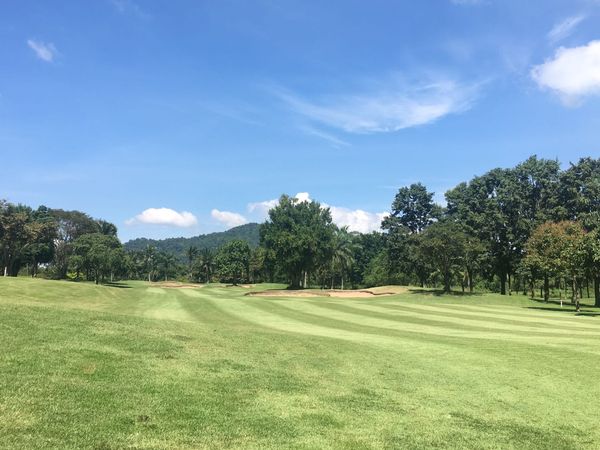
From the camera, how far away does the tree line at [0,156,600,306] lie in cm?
5469

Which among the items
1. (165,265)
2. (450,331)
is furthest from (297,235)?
(165,265)

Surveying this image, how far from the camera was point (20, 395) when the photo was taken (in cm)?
796

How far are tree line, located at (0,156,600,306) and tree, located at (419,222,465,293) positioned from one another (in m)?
0.13

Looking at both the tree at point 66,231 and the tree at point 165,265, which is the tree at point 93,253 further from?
the tree at point 165,265

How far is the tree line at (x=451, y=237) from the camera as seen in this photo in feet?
179

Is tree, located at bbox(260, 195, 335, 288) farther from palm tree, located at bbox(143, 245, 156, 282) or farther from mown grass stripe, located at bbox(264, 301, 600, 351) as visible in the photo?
palm tree, located at bbox(143, 245, 156, 282)

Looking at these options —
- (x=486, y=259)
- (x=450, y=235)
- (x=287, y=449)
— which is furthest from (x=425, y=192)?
(x=287, y=449)

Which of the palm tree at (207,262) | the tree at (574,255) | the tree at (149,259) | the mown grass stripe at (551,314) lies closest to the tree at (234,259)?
the palm tree at (207,262)

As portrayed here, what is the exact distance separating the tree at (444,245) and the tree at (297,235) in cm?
2703

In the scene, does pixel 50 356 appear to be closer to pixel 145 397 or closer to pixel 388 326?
pixel 145 397

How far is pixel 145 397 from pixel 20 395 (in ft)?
6.94

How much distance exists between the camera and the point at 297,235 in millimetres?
84688

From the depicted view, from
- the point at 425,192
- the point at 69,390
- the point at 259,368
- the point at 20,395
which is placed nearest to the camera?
the point at 20,395

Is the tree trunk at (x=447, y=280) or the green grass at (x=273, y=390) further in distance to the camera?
the tree trunk at (x=447, y=280)
